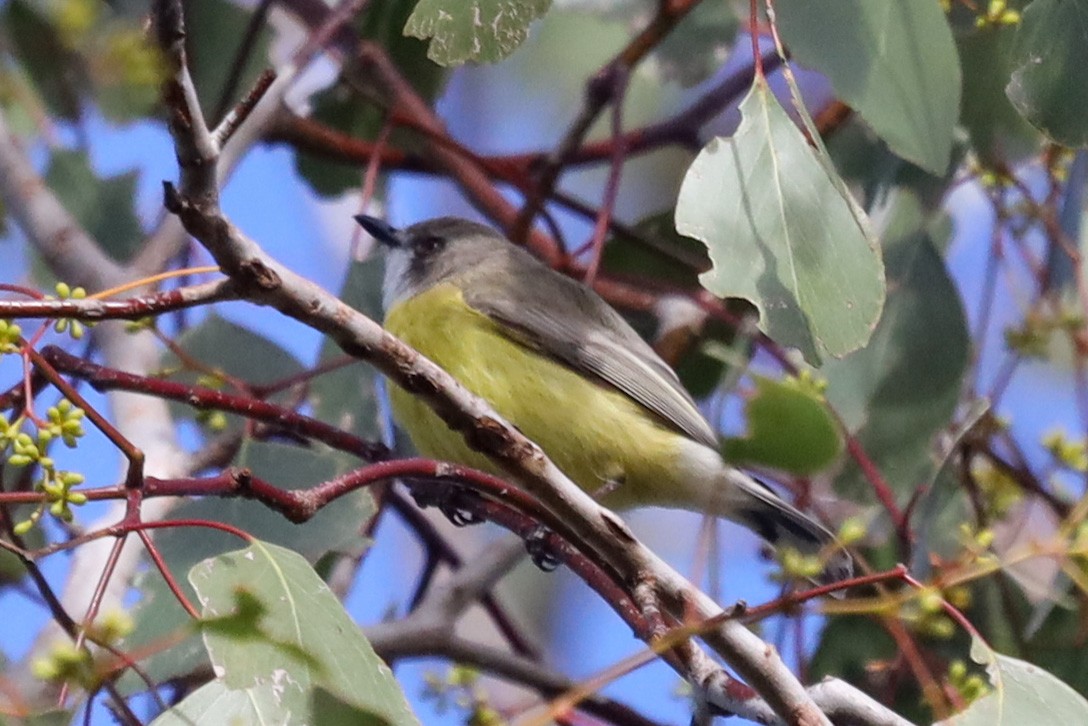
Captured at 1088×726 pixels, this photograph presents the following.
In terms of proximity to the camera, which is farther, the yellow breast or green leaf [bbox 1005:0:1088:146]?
the yellow breast

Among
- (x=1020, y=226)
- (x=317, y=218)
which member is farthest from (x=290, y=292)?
(x=317, y=218)

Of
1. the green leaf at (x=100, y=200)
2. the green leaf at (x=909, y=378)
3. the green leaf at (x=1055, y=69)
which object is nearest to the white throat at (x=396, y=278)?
the green leaf at (x=100, y=200)

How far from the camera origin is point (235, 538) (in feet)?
7.69

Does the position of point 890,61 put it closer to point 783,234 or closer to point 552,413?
point 783,234

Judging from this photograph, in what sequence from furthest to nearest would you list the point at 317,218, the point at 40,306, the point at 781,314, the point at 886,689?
1. the point at 317,218
2. the point at 886,689
3. the point at 781,314
4. the point at 40,306

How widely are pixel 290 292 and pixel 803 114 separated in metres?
0.73

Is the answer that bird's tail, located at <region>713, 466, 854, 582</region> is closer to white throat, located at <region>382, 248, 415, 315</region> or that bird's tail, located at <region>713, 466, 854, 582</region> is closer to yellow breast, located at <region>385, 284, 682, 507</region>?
yellow breast, located at <region>385, 284, 682, 507</region>

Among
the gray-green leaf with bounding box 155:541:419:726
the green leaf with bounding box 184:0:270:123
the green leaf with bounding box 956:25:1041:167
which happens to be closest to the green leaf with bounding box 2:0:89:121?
the green leaf with bounding box 184:0:270:123

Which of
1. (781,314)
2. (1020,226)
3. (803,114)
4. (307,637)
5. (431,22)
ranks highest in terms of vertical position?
(1020,226)

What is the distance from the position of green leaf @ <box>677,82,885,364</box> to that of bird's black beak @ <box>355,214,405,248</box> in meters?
1.80

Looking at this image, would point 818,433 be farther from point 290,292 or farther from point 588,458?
point 588,458

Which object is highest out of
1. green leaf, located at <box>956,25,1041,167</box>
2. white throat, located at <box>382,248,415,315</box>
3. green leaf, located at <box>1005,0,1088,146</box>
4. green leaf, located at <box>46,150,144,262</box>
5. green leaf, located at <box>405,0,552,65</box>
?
green leaf, located at <box>46,150,144,262</box>

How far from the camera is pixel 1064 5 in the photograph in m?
2.09

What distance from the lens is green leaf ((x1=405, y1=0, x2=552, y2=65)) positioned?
5.92ft
